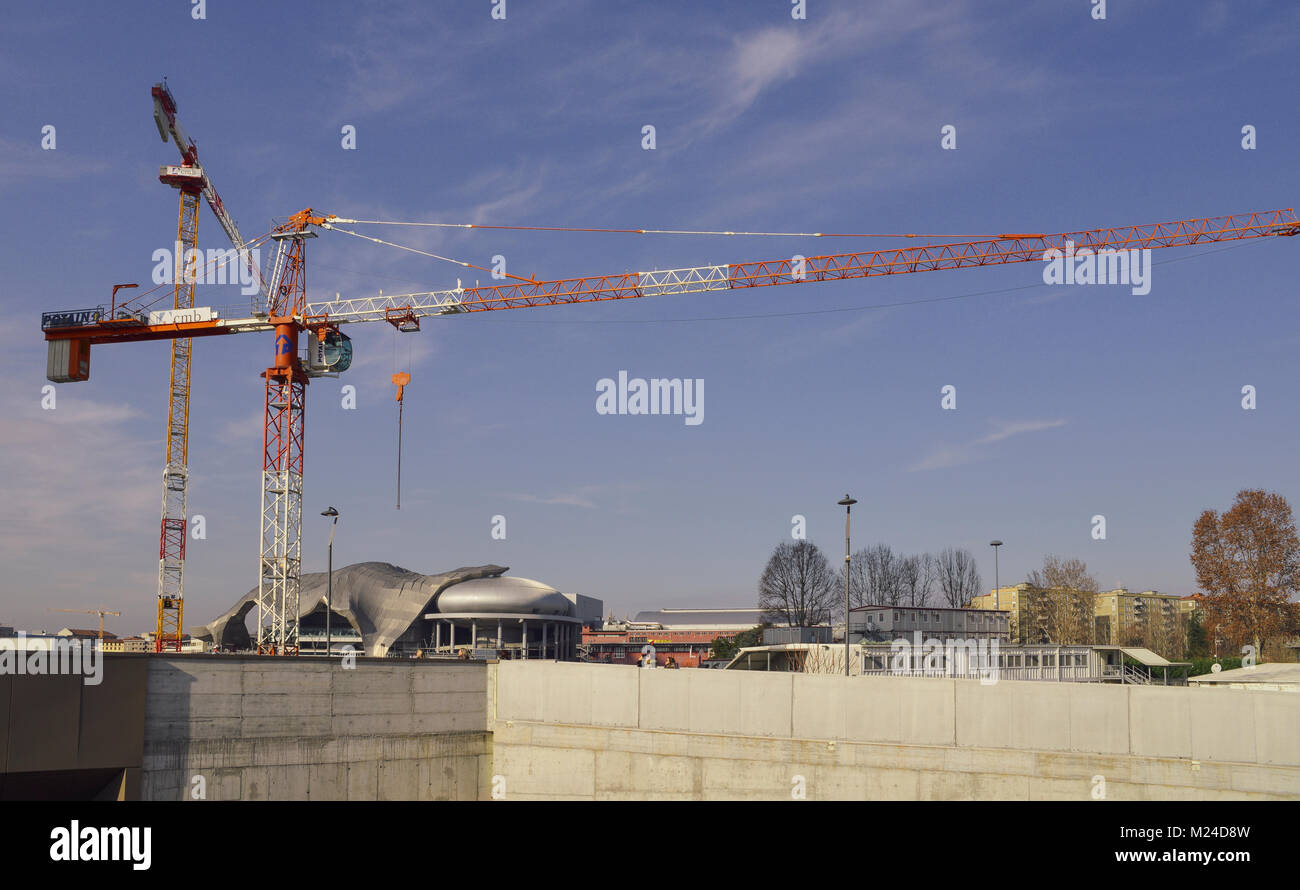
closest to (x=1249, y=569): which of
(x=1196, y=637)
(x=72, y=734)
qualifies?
(x=1196, y=637)

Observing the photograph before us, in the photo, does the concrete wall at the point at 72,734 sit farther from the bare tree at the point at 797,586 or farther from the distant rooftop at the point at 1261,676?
the bare tree at the point at 797,586

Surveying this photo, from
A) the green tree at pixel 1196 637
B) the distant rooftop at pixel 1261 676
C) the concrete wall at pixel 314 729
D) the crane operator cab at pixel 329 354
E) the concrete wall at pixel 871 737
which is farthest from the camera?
the green tree at pixel 1196 637

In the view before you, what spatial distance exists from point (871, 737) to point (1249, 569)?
63826 mm

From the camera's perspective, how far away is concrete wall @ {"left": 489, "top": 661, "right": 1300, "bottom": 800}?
28.1 meters

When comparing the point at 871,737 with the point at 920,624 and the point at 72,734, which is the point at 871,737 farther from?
the point at 920,624

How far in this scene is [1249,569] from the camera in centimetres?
8225

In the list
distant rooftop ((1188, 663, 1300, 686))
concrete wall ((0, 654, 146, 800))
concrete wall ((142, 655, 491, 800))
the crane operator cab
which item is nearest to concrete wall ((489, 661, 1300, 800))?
concrete wall ((142, 655, 491, 800))

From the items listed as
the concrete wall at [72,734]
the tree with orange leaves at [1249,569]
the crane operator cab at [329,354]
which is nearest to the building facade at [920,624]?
the tree with orange leaves at [1249,569]

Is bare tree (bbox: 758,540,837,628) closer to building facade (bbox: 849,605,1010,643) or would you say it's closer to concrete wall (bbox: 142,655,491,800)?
building facade (bbox: 849,605,1010,643)

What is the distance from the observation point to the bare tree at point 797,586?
10869 cm

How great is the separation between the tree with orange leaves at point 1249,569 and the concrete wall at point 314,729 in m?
65.7

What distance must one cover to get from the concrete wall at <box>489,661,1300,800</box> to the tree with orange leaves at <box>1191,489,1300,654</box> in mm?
59190
